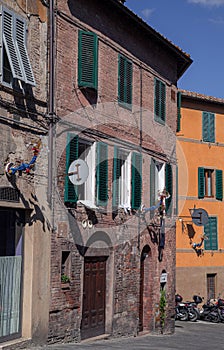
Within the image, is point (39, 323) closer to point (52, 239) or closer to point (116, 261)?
point (52, 239)

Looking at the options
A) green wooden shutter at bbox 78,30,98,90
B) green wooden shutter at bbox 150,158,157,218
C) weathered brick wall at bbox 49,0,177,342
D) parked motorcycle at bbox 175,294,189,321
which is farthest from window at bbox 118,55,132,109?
parked motorcycle at bbox 175,294,189,321

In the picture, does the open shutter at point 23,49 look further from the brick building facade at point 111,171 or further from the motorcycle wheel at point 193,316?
the motorcycle wheel at point 193,316

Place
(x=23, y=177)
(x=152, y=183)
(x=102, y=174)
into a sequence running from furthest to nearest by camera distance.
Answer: (x=152, y=183), (x=102, y=174), (x=23, y=177)

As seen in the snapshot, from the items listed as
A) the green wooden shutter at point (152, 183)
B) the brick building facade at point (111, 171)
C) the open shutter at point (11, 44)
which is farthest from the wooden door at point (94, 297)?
the open shutter at point (11, 44)

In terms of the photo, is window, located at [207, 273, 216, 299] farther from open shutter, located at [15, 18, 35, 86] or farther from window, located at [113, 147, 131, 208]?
open shutter, located at [15, 18, 35, 86]

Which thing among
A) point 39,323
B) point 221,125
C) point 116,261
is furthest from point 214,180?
point 39,323

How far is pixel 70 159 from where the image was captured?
1448 cm

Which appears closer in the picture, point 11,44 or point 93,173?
point 11,44

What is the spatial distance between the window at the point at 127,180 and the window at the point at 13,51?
4.92 meters

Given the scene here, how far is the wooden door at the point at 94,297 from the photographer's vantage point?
15.5 metres

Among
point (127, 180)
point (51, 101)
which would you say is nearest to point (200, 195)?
point (127, 180)

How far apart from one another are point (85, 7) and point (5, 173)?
214 inches

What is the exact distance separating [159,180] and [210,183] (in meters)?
10.3

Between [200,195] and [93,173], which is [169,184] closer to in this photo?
[93,173]
